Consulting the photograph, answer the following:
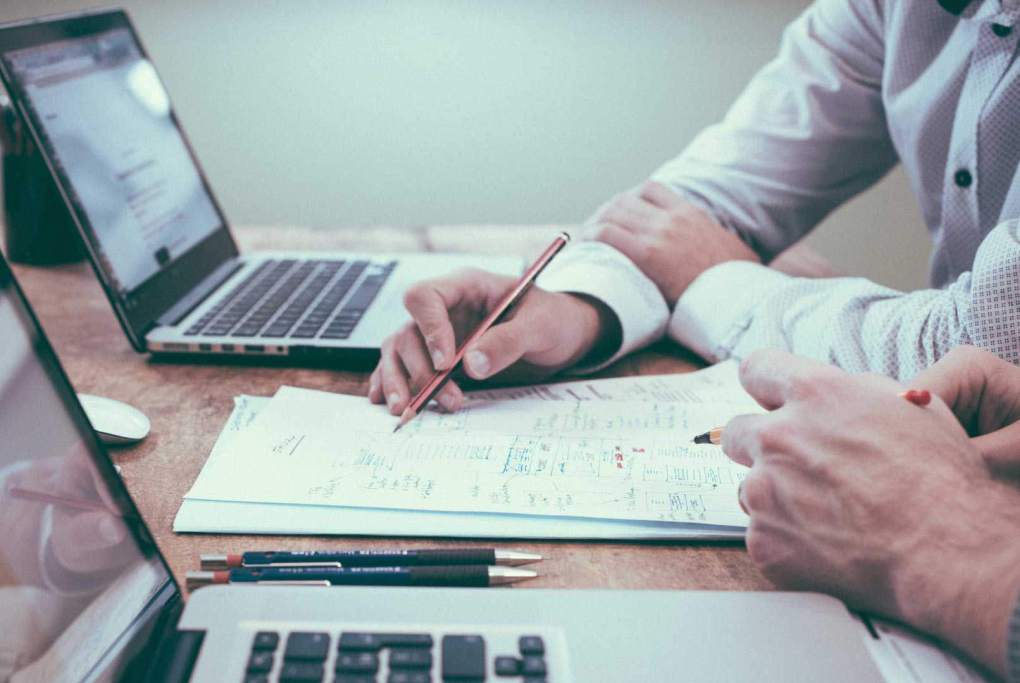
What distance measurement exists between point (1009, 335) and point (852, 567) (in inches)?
11.5

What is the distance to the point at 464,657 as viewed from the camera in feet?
1.20

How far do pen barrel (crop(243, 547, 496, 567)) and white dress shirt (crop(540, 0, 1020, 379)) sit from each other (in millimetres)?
369

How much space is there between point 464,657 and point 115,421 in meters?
0.39

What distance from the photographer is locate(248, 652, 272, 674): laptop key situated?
1.17ft

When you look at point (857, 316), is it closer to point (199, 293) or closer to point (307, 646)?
point (307, 646)

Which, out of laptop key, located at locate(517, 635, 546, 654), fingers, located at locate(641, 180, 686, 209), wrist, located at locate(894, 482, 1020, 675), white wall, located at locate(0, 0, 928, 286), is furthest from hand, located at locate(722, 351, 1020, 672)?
white wall, located at locate(0, 0, 928, 286)

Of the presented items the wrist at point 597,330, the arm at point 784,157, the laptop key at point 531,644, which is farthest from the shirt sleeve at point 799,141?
the laptop key at point 531,644

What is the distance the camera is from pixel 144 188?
88 cm

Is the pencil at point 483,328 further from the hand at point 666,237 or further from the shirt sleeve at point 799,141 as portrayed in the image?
the shirt sleeve at point 799,141

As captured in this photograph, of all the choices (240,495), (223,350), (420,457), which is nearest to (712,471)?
(420,457)

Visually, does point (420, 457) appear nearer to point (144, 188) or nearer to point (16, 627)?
point (16, 627)

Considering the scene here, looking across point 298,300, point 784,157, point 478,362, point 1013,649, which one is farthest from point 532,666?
point 784,157

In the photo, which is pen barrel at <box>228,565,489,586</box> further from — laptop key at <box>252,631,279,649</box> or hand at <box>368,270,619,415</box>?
hand at <box>368,270,619,415</box>

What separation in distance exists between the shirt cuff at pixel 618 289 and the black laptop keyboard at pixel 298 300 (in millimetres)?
208
